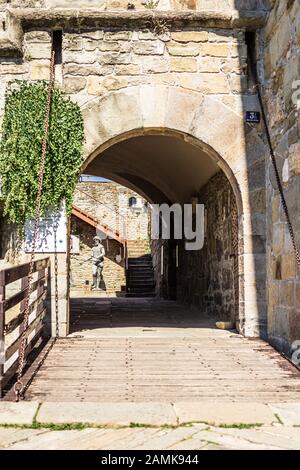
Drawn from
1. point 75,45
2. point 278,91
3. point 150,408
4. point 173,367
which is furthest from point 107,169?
point 150,408

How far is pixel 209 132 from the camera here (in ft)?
18.4

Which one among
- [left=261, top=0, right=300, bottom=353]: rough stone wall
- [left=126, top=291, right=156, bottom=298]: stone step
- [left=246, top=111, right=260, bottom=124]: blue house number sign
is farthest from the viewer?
[left=126, top=291, right=156, bottom=298]: stone step

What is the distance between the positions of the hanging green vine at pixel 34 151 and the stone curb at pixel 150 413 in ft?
8.09

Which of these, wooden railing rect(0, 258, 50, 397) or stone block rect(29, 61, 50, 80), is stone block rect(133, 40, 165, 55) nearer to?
stone block rect(29, 61, 50, 80)

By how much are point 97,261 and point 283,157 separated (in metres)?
14.8

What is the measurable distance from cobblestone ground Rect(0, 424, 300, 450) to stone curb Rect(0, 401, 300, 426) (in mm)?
79

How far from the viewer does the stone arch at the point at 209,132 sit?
5520 mm

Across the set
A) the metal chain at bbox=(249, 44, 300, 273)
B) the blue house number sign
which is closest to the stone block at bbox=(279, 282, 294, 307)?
the metal chain at bbox=(249, 44, 300, 273)

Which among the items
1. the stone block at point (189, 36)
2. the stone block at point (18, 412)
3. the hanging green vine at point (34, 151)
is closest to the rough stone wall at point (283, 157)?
the stone block at point (189, 36)

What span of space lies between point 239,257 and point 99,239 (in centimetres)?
1520

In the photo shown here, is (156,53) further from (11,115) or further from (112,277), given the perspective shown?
(112,277)

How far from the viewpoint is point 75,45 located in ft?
18.4

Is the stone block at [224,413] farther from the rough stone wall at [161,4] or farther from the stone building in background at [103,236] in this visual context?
the stone building in background at [103,236]

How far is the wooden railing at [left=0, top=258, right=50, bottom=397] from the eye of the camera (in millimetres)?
3443
